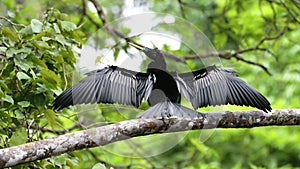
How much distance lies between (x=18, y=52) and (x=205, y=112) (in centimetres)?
72

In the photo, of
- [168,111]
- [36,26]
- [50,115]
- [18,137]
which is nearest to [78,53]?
[36,26]

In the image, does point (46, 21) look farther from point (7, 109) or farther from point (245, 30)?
point (245, 30)

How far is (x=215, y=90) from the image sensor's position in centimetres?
231

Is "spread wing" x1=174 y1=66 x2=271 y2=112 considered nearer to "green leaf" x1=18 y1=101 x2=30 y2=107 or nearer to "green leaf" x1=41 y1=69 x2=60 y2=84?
"green leaf" x1=41 y1=69 x2=60 y2=84

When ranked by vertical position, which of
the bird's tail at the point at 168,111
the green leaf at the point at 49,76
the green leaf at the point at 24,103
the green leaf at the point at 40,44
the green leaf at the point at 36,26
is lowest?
the bird's tail at the point at 168,111

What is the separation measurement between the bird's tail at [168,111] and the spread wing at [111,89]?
3.1 inches

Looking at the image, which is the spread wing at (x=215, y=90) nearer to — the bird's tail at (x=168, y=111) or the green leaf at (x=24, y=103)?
the bird's tail at (x=168, y=111)

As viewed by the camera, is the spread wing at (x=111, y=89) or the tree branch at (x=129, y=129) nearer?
the tree branch at (x=129, y=129)

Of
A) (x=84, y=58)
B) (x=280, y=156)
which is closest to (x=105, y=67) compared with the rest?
(x=84, y=58)

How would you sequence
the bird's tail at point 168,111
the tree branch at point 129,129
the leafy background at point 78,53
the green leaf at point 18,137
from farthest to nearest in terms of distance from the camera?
1. the leafy background at point 78,53
2. the green leaf at point 18,137
3. the bird's tail at point 168,111
4. the tree branch at point 129,129

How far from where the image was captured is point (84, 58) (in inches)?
93.2

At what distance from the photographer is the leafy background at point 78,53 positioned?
230 cm

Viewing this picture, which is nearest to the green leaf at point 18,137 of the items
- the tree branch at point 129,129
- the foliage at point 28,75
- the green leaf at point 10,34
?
the foliage at point 28,75

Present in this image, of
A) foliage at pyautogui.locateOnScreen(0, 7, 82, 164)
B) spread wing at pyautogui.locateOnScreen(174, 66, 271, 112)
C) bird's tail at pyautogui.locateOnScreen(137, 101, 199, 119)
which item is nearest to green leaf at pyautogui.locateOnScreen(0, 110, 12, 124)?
foliage at pyautogui.locateOnScreen(0, 7, 82, 164)
